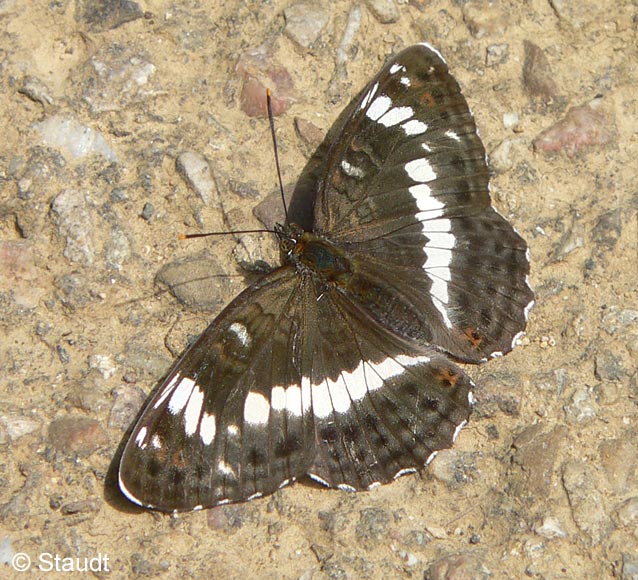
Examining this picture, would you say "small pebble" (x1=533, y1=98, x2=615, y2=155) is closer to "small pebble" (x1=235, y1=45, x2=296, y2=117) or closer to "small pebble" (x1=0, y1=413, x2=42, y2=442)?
"small pebble" (x1=235, y1=45, x2=296, y2=117)

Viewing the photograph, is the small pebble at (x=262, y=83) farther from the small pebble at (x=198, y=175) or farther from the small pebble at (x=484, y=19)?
the small pebble at (x=484, y=19)

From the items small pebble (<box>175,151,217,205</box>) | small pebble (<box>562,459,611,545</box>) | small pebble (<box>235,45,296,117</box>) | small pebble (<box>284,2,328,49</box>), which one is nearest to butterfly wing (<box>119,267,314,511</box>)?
small pebble (<box>175,151,217,205</box>)

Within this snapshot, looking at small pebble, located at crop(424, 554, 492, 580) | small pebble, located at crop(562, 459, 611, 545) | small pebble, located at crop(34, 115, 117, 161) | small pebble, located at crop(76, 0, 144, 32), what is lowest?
small pebble, located at crop(424, 554, 492, 580)

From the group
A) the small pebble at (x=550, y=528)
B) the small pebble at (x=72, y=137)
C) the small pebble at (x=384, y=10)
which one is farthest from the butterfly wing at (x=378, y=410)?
the small pebble at (x=384, y=10)

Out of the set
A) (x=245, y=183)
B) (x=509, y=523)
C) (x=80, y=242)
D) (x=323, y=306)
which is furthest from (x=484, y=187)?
(x=80, y=242)

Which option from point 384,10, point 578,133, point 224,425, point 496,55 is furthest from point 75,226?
point 578,133

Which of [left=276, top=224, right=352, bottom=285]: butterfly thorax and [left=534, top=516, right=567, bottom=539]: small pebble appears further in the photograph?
[left=276, top=224, right=352, bottom=285]: butterfly thorax
